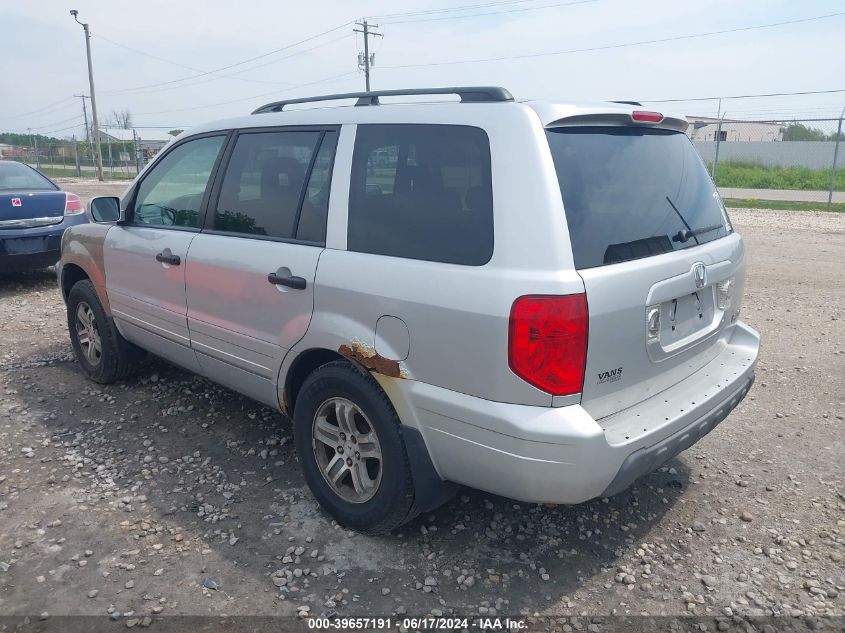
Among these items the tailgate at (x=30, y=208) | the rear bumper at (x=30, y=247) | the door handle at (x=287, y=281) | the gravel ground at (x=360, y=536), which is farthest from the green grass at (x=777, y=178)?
the door handle at (x=287, y=281)

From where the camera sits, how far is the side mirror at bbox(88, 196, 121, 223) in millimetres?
4500

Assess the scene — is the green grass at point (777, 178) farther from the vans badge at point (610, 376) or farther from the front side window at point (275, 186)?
the vans badge at point (610, 376)

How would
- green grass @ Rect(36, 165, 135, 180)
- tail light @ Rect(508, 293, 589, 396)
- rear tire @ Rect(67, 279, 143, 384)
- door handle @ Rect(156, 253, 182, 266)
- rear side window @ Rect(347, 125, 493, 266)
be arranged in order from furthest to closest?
1. green grass @ Rect(36, 165, 135, 180)
2. rear tire @ Rect(67, 279, 143, 384)
3. door handle @ Rect(156, 253, 182, 266)
4. rear side window @ Rect(347, 125, 493, 266)
5. tail light @ Rect(508, 293, 589, 396)

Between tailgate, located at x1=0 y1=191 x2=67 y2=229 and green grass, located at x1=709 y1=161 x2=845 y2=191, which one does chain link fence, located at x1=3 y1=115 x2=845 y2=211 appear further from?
tailgate, located at x1=0 y1=191 x2=67 y2=229

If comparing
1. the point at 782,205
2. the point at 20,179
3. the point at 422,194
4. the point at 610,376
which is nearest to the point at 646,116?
the point at 422,194

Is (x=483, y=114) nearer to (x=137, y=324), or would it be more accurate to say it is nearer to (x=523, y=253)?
(x=523, y=253)

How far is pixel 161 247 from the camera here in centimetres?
414

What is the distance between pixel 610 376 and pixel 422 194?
1.06 metres

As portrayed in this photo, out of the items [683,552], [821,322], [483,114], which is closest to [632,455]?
[683,552]

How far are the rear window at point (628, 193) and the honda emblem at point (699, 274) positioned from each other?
4.2 inches

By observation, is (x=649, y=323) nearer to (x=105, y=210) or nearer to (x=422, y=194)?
(x=422, y=194)

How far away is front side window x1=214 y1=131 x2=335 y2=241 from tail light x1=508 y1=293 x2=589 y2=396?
1.19m

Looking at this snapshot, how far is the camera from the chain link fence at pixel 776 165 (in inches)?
883

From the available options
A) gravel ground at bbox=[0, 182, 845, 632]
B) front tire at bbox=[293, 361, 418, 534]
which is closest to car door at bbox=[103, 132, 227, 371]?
gravel ground at bbox=[0, 182, 845, 632]
